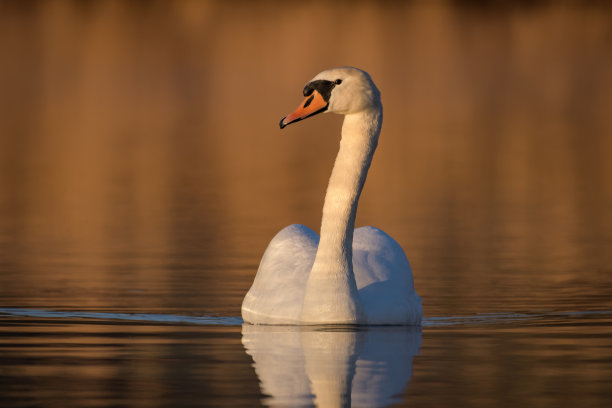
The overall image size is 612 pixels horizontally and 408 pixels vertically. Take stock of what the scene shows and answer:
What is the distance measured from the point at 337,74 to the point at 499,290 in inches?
122

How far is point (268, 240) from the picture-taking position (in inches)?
802

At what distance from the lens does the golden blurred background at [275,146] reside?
17.2 metres

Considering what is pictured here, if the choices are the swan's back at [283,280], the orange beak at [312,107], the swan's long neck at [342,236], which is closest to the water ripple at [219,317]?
the swan's back at [283,280]

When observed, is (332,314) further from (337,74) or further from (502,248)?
(502,248)

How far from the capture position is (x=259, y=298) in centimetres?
1355

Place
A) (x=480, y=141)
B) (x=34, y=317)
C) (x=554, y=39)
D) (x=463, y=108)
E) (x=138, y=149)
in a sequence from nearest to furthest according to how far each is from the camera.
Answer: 1. (x=34, y=317)
2. (x=138, y=149)
3. (x=480, y=141)
4. (x=463, y=108)
5. (x=554, y=39)

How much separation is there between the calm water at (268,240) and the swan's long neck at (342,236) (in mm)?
214

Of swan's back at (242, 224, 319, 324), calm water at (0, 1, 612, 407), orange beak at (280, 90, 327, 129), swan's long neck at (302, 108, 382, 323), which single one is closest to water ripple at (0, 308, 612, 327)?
calm water at (0, 1, 612, 407)

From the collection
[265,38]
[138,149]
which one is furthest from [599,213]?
[265,38]

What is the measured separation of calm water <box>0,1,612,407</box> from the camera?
10688 mm

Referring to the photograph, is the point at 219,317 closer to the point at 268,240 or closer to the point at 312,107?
the point at 312,107

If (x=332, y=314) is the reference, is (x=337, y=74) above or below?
above

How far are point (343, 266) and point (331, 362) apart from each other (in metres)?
1.79

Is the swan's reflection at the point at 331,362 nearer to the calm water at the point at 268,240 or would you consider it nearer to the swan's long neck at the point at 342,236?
the calm water at the point at 268,240
